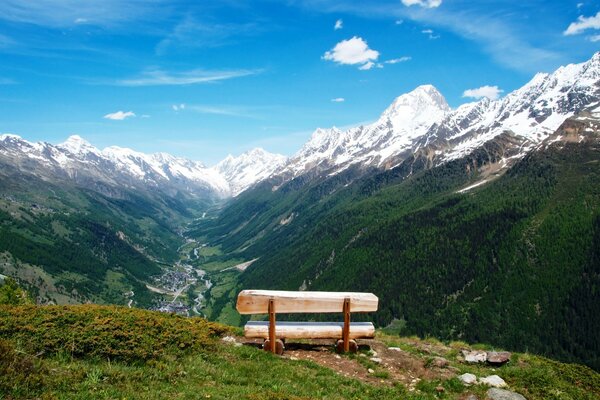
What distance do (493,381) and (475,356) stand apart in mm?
4308

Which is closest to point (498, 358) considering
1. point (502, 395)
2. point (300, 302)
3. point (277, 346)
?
point (502, 395)

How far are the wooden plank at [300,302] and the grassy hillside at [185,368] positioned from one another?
2444 millimetres

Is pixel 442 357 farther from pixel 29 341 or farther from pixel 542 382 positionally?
pixel 29 341

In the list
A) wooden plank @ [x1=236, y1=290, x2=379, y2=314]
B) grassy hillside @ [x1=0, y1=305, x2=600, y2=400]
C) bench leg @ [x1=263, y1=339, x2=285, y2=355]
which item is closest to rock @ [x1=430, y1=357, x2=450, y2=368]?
grassy hillside @ [x1=0, y1=305, x2=600, y2=400]

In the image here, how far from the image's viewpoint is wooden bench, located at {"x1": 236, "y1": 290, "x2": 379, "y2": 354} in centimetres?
2192

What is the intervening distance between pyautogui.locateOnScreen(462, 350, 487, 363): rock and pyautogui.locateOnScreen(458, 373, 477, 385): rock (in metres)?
3.41

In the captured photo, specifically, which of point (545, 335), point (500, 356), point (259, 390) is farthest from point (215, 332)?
point (545, 335)

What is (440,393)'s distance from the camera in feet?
64.4

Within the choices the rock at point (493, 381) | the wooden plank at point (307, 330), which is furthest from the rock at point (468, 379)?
the wooden plank at point (307, 330)

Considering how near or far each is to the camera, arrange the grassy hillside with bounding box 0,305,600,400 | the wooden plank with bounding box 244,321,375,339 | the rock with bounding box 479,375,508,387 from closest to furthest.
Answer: the grassy hillside with bounding box 0,305,600,400 → the rock with bounding box 479,375,508,387 → the wooden plank with bounding box 244,321,375,339

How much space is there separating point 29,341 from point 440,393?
18720 mm

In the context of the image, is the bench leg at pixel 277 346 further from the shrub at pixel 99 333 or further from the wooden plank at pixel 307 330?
→ the shrub at pixel 99 333

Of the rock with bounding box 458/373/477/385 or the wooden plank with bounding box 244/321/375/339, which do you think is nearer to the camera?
the rock with bounding box 458/373/477/385

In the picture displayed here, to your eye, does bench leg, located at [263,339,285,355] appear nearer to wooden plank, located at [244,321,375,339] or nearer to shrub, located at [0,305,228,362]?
wooden plank, located at [244,321,375,339]
